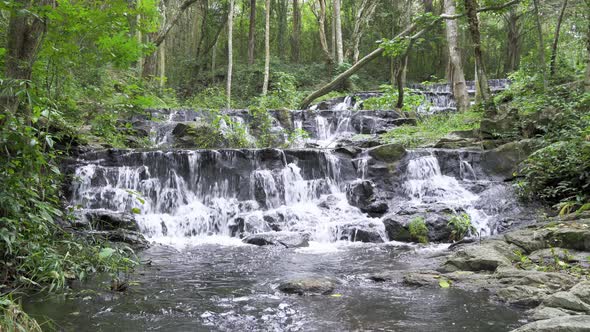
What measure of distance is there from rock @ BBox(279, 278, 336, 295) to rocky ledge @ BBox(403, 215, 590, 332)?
1.05 metres

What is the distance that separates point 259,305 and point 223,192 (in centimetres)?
636

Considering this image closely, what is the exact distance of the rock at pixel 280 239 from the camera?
27.9 ft

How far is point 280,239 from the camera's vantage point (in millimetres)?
8672

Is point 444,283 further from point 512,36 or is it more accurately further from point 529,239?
point 512,36

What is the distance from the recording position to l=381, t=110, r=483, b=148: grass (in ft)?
44.1

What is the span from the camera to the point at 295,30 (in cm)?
3194

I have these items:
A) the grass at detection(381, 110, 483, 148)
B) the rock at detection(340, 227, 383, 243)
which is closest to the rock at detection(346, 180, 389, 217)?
the rock at detection(340, 227, 383, 243)

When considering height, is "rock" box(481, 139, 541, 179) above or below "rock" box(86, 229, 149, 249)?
above

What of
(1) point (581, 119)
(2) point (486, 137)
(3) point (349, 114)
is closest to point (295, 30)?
(3) point (349, 114)

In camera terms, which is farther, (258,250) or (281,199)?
(281,199)

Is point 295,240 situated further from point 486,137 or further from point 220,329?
point 486,137

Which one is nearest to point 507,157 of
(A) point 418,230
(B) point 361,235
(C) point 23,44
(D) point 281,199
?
(A) point 418,230

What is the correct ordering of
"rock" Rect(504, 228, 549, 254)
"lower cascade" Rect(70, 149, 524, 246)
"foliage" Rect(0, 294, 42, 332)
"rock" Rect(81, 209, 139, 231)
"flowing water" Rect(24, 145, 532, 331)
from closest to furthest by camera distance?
→ "foliage" Rect(0, 294, 42, 332) → "flowing water" Rect(24, 145, 532, 331) → "rock" Rect(504, 228, 549, 254) → "rock" Rect(81, 209, 139, 231) → "lower cascade" Rect(70, 149, 524, 246)

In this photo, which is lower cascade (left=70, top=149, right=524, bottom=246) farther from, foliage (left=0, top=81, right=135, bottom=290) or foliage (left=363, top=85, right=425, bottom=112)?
foliage (left=363, top=85, right=425, bottom=112)
